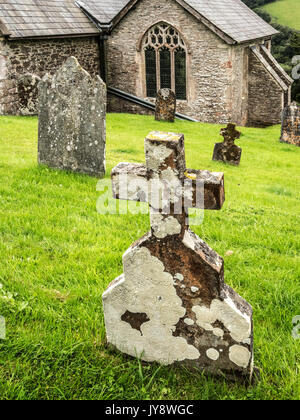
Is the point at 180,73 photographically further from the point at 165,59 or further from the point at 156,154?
the point at 156,154

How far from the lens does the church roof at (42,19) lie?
15.8 metres

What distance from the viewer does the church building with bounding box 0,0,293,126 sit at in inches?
682

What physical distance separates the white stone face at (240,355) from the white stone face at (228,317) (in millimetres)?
57

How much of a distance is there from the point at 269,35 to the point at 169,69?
25.7 feet

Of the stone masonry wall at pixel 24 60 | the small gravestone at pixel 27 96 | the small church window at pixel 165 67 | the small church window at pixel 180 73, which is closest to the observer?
the small gravestone at pixel 27 96

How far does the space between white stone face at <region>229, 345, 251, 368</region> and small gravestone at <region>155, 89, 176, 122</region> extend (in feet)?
49.2

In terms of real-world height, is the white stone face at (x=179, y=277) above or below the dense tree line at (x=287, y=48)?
below

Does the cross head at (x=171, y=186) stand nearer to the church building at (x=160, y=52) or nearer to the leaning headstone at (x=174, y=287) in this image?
the leaning headstone at (x=174, y=287)

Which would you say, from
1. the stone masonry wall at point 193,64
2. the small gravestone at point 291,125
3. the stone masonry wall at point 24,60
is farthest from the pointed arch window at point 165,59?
the small gravestone at point 291,125

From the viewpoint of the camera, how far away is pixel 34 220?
4.87m

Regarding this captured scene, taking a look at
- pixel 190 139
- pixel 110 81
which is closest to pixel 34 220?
pixel 190 139

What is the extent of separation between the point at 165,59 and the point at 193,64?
1618mm

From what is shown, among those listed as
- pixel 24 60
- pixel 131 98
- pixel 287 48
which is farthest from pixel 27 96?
pixel 287 48
